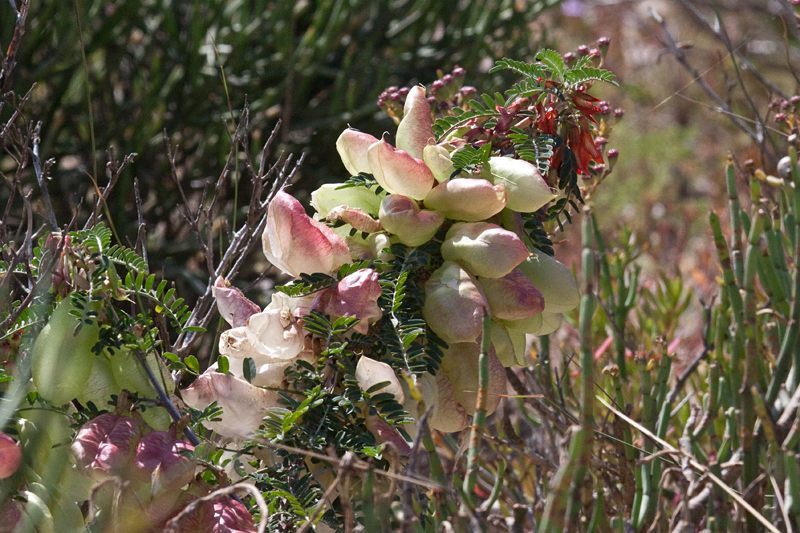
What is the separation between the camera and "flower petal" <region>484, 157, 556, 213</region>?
51 cm

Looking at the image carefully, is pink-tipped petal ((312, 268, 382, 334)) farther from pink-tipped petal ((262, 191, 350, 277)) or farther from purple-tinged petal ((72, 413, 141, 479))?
purple-tinged petal ((72, 413, 141, 479))

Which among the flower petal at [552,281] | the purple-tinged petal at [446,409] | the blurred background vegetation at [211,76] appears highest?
the flower petal at [552,281]

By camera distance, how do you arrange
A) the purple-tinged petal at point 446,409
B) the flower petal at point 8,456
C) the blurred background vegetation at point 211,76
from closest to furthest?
the flower petal at point 8,456
the purple-tinged petal at point 446,409
the blurred background vegetation at point 211,76

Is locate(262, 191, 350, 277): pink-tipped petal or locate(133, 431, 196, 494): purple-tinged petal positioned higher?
locate(262, 191, 350, 277): pink-tipped petal

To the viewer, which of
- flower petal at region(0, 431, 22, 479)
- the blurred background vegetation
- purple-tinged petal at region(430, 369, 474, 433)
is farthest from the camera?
the blurred background vegetation

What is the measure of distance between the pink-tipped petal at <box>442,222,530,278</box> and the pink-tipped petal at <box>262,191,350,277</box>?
84 mm

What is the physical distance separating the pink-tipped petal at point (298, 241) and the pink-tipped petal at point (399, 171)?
0.06 metres

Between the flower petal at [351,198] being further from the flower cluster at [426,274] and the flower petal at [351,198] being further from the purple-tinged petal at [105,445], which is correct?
the purple-tinged petal at [105,445]

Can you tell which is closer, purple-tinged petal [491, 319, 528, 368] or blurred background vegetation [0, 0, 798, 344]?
purple-tinged petal [491, 319, 528, 368]

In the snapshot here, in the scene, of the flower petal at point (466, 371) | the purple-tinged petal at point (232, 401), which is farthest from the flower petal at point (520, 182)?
the purple-tinged petal at point (232, 401)

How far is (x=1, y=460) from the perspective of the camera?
16.2 inches

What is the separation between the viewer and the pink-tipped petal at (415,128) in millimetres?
572

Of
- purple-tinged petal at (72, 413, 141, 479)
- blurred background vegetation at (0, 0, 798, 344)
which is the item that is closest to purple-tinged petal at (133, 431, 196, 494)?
purple-tinged petal at (72, 413, 141, 479)

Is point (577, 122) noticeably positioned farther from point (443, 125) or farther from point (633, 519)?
point (633, 519)
